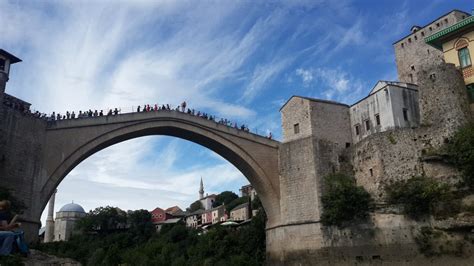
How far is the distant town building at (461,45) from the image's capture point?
2116cm

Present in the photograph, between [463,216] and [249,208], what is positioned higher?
[249,208]

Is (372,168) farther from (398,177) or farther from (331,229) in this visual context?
(331,229)

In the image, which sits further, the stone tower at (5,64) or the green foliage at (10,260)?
the stone tower at (5,64)

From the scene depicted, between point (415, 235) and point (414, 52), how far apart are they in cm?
1731

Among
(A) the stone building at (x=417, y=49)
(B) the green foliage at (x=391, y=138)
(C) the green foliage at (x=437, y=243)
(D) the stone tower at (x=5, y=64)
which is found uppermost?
(A) the stone building at (x=417, y=49)

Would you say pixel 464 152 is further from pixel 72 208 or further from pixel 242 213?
pixel 72 208

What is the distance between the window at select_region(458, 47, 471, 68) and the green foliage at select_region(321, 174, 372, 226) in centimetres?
798

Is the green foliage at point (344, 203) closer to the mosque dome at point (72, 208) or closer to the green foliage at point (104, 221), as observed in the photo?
the green foliage at point (104, 221)

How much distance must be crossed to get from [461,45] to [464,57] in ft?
2.23

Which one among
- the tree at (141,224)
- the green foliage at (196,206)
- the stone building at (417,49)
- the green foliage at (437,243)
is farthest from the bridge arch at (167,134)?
the green foliage at (196,206)

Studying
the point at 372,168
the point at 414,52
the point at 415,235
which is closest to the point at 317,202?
the point at 372,168

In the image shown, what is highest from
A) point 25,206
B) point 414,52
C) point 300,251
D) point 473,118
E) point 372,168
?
point 414,52

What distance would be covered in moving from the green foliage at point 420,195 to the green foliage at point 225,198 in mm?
50908

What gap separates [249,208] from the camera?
163 ft
